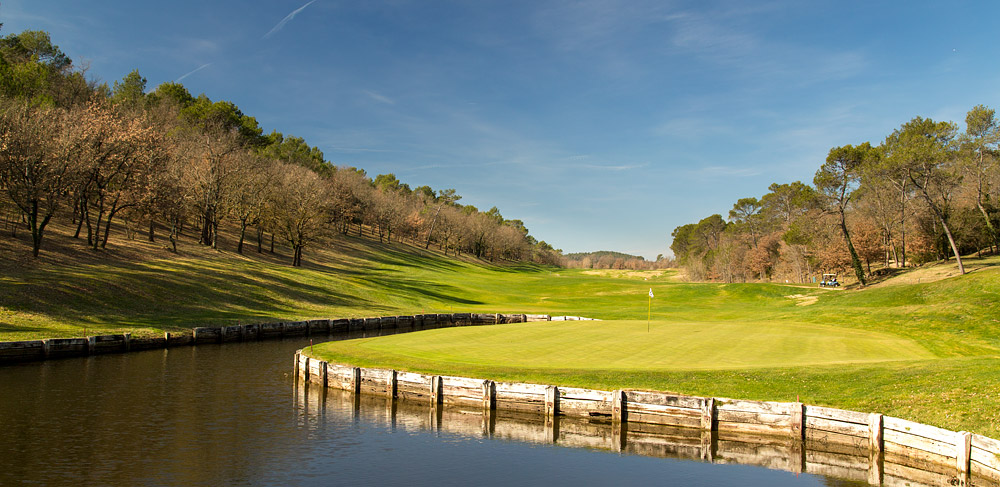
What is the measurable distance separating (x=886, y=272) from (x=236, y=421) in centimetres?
7994

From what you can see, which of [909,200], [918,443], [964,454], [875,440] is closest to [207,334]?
[875,440]

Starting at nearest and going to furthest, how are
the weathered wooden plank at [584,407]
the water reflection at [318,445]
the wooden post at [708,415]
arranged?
the water reflection at [318,445] < the wooden post at [708,415] < the weathered wooden plank at [584,407]

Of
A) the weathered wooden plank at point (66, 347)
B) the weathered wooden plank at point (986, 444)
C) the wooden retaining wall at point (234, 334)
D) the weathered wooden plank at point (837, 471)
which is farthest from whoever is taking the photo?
the weathered wooden plank at point (66, 347)

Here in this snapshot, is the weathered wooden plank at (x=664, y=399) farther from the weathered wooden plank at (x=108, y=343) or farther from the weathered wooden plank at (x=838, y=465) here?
the weathered wooden plank at (x=108, y=343)

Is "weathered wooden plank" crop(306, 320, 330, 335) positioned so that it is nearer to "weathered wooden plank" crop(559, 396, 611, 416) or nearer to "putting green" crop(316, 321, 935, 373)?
"putting green" crop(316, 321, 935, 373)

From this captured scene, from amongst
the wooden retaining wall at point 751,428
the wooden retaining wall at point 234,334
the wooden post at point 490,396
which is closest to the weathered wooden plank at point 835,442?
the wooden retaining wall at point 751,428

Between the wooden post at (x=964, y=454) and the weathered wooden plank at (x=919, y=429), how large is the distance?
0.27m

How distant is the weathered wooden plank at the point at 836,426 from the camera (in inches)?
643

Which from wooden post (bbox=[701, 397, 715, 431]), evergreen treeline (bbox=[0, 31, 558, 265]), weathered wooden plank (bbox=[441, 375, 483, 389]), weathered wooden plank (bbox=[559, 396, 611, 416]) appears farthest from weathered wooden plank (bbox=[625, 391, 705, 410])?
evergreen treeline (bbox=[0, 31, 558, 265])

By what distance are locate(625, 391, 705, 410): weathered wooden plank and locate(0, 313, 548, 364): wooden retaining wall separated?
27.2m

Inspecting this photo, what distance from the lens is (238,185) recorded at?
66.9 meters

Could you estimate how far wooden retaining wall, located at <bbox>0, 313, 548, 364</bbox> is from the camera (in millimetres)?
27266

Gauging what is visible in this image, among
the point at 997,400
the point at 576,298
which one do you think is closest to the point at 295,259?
the point at 576,298

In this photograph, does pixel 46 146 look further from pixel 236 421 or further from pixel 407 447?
pixel 407 447
